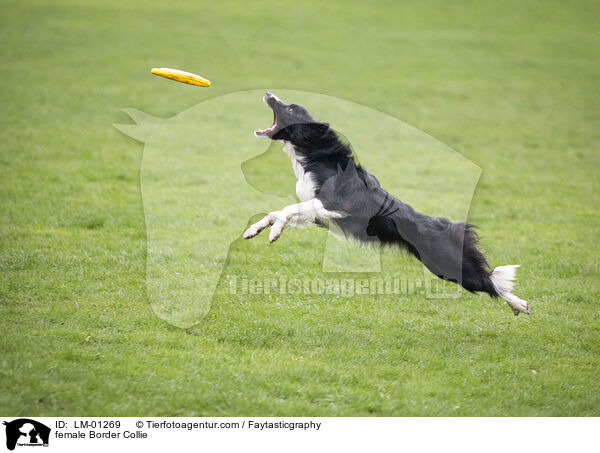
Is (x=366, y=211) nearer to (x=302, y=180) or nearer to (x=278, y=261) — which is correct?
(x=302, y=180)

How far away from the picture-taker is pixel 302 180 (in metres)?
5.77

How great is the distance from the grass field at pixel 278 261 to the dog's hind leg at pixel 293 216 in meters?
1.04

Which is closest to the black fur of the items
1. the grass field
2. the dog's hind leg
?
the dog's hind leg

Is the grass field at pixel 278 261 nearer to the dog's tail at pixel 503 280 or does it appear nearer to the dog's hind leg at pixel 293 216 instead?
the dog's tail at pixel 503 280

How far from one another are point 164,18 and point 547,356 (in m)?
21.1

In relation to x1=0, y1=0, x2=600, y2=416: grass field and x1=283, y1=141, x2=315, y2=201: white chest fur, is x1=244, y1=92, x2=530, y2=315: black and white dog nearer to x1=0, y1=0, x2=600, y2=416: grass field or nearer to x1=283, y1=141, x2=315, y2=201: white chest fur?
x1=283, y1=141, x2=315, y2=201: white chest fur

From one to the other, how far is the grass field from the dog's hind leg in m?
1.04

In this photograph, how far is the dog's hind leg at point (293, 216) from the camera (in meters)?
5.41

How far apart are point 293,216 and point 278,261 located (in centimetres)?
218

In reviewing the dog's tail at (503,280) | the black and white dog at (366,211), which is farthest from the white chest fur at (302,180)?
the dog's tail at (503,280)

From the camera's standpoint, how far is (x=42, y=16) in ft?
70.3

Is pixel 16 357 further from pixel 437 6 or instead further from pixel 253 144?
pixel 437 6

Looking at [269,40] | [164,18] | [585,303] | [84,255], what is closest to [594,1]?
[269,40]

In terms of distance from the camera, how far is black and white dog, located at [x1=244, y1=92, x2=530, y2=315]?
5.67 metres
